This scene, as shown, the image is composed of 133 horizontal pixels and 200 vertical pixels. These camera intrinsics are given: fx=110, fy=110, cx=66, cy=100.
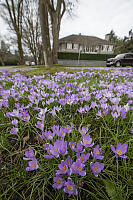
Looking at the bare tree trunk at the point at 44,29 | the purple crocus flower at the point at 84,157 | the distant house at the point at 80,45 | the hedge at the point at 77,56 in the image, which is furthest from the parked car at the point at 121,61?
the distant house at the point at 80,45

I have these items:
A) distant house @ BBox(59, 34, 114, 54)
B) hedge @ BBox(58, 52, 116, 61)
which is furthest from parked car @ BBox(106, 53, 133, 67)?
distant house @ BBox(59, 34, 114, 54)

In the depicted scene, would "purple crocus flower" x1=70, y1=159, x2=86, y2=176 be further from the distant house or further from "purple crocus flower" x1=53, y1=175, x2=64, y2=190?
the distant house

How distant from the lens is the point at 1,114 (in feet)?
3.67

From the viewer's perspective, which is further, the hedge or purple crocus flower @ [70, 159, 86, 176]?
the hedge

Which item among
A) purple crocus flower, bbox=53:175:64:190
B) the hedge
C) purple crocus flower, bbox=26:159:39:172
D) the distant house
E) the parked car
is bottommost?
purple crocus flower, bbox=53:175:64:190

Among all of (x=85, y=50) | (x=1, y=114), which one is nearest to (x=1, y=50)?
(x=85, y=50)

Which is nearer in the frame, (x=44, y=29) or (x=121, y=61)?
(x=44, y=29)

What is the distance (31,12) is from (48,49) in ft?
52.1

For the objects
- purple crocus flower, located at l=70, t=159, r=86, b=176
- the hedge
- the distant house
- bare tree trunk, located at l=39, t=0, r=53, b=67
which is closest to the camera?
purple crocus flower, located at l=70, t=159, r=86, b=176

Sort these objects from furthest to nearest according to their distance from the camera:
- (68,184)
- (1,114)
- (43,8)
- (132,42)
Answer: (132,42) < (43,8) < (1,114) < (68,184)

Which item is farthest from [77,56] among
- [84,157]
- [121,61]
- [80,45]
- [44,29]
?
[84,157]

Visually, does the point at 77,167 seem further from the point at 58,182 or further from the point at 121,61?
the point at 121,61

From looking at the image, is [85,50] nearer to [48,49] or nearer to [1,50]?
[1,50]

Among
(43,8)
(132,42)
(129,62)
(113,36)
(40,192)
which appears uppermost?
(113,36)
